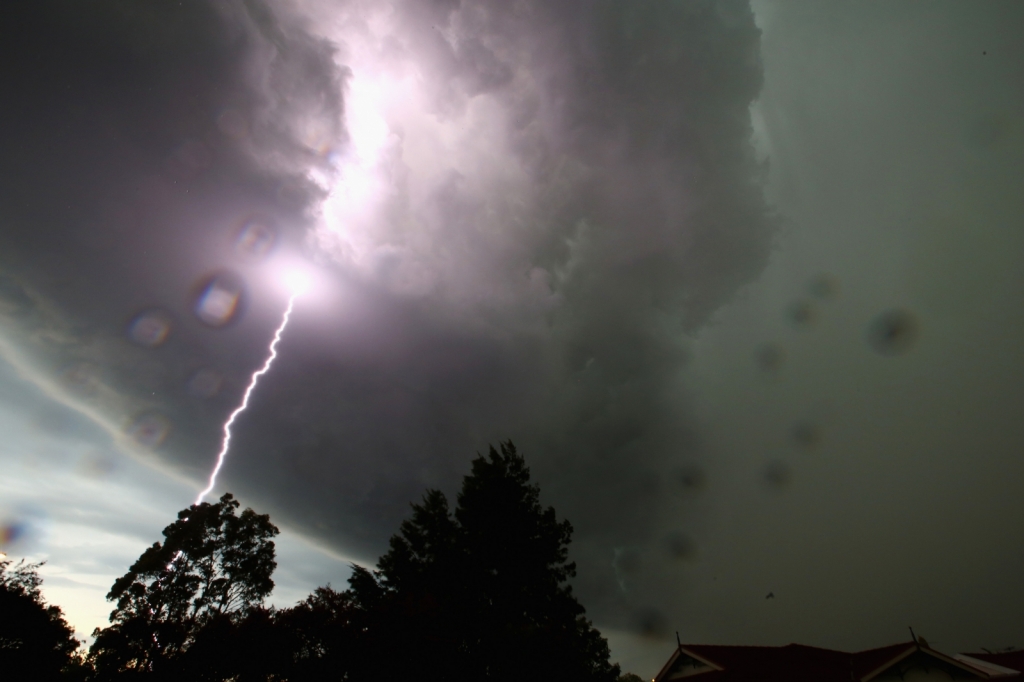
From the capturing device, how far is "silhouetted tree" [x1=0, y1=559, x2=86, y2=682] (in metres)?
35.3

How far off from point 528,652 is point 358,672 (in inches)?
407

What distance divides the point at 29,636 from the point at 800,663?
5885 centimetres

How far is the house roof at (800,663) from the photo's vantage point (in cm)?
2394

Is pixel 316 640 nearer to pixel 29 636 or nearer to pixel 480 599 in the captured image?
pixel 480 599

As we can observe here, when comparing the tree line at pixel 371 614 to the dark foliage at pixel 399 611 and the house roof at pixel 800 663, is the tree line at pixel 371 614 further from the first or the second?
the house roof at pixel 800 663

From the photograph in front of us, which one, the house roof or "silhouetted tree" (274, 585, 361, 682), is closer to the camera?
the house roof

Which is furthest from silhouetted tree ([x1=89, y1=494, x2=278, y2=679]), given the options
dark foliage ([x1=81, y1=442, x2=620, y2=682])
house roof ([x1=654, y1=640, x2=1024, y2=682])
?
house roof ([x1=654, y1=640, x2=1024, y2=682])

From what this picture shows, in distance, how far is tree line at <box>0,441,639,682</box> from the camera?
26188 mm

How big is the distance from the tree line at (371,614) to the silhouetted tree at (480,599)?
87 millimetres

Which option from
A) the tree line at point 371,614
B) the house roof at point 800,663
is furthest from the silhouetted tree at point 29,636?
the house roof at point 800,663

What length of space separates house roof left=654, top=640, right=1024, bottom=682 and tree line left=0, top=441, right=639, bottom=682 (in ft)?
23.8

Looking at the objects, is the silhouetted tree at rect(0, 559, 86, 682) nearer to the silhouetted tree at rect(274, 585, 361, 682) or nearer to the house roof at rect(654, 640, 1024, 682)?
the silhouetted tree at rect(274, 585, 361, 682)

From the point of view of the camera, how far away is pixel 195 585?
3756cm

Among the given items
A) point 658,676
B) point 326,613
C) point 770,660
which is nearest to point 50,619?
point 326,613
